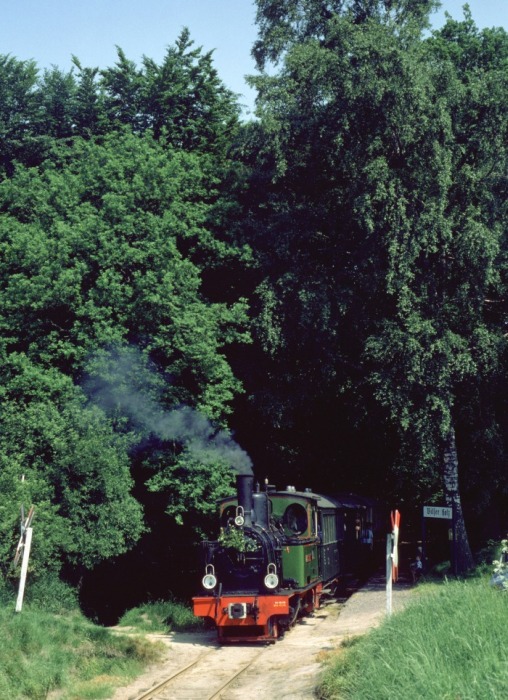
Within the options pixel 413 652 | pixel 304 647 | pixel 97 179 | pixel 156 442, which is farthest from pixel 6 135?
pixel 413 652

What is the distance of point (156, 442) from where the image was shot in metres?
24.1

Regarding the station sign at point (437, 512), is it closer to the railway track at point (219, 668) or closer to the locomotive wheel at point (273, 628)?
the railway track at point (219, 668)

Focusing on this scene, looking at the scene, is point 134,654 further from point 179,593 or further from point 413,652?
point 179,593

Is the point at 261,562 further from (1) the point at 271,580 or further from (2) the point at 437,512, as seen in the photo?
(2) the point at 437,512

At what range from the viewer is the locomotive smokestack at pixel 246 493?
56.4ft

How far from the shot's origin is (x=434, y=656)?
9.59 m

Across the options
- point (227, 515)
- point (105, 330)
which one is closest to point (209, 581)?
point (227, 515)

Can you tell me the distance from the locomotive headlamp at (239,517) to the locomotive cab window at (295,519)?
1.98 m

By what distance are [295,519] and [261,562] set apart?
2.12m

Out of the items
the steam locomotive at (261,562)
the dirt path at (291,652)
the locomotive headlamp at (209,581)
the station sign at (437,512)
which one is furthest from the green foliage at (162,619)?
the station sign at (437,512)

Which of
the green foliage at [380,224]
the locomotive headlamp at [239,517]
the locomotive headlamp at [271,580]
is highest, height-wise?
the green foliage at [380,224]

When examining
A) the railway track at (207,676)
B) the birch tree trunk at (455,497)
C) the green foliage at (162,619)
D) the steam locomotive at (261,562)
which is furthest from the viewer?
the birch tree trunk at (455,497)

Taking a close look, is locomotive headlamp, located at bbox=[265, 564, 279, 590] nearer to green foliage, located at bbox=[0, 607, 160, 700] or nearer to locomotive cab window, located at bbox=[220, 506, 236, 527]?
locomotive cab window, located at bbox=[220, 506, 236, 527]

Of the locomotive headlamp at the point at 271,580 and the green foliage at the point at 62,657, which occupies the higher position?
the locomotive headlamp at the point at 271,580
